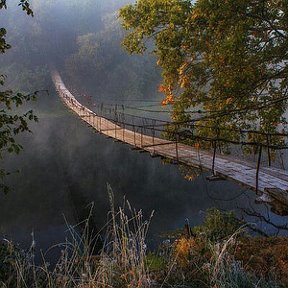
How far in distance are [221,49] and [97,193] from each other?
14.7m

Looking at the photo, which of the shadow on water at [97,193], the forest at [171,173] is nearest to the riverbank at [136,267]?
the forest at [171,173]

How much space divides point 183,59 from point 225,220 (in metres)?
4.34

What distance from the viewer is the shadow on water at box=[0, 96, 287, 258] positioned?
52.6 ft

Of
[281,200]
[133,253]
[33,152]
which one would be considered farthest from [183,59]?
[33,152]

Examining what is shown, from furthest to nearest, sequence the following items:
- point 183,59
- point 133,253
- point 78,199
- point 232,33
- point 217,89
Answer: point 78,199
point 183,59
point 217,89
point 232,33
point 133,253

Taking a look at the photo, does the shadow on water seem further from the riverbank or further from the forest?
the riverbank

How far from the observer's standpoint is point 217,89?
8625 millimetres

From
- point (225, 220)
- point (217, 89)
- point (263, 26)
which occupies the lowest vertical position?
point (225, 220)

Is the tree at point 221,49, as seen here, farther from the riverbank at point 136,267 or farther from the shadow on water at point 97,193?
the riverbank at point 136,267

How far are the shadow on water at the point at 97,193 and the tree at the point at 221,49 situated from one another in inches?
121

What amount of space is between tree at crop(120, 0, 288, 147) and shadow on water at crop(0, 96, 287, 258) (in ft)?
10.1

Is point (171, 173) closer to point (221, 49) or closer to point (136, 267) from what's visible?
point (221, 49)

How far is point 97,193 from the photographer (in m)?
20.8

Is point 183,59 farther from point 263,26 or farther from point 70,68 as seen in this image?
point 70,68
